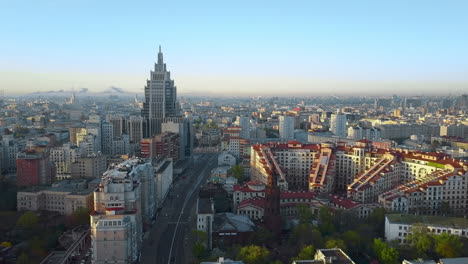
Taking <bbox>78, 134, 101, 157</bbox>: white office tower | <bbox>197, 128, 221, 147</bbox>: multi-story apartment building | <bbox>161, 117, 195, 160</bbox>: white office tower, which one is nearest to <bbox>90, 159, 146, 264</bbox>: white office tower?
<bbox>78, 134, 101, 157</bbox>: white office tower

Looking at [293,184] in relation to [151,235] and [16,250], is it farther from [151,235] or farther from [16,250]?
[16,250]

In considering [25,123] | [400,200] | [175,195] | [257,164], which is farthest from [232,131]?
[25,123]

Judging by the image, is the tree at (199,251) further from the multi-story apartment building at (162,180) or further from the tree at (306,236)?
the multi-story apartment building at (162,180)

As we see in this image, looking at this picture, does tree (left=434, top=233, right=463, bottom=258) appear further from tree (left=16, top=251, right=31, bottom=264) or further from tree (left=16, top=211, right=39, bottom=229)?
tree (left=16, top=211, right=39, bottom=229)

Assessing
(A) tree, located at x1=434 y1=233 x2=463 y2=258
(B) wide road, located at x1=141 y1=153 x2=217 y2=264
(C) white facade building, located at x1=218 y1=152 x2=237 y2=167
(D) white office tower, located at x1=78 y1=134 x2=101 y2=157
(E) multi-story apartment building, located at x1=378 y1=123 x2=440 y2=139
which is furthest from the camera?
(E) multi-story apartment building, located at x1=378 y1=123 x2=440 y2=139

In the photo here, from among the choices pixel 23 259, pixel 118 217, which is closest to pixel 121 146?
pixel 23 259

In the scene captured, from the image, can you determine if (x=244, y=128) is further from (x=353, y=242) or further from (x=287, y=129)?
(x=353, y=242)

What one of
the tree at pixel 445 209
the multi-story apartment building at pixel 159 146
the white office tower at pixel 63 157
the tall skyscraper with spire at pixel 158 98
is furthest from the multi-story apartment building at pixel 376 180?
the tall skyscraper with spire at pixel 158 98
